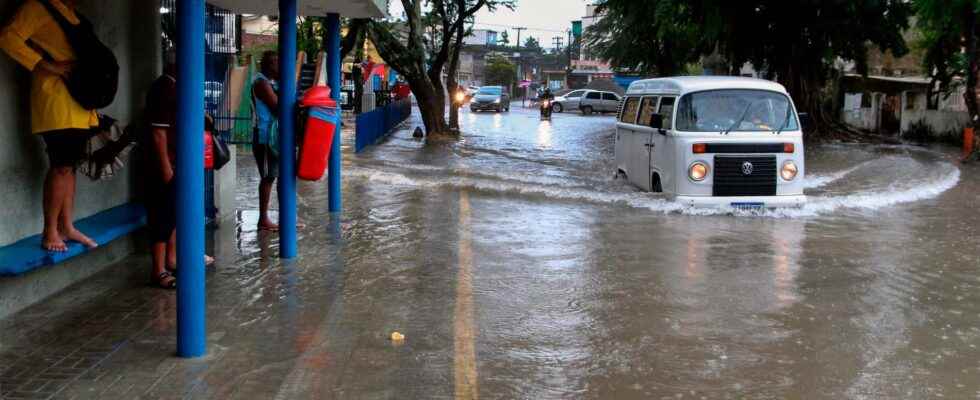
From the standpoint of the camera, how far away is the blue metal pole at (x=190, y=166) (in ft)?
17.2

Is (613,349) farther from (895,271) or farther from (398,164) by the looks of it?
(398,164)

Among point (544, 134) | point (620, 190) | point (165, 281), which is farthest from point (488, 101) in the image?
point (165, 281)

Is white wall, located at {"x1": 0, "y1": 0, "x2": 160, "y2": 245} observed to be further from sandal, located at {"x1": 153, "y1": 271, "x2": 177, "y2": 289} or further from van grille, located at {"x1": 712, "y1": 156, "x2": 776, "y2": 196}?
van grille, located at {"x1": 712, "y1": 156, "x2": 776, "y2": 196}

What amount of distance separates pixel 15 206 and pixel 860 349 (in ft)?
18.3

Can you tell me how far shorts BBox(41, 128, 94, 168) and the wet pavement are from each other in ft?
3.39

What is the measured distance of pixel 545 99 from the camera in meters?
44.6

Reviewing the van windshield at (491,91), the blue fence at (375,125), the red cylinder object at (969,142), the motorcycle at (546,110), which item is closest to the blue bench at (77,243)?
the blue fence at (375,125)

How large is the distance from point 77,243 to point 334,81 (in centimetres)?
554

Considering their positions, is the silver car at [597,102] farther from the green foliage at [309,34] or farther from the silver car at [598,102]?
the green foliage at [309,34]

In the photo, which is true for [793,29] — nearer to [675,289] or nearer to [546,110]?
[546,110]

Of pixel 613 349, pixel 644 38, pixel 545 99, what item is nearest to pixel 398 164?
pixel 613 349

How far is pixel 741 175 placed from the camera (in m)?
12.2

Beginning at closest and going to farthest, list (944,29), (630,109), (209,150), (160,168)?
(160,168) → (209,150) → (630,109) → (944,29)

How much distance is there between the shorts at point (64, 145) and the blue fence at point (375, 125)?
15.1 meters
